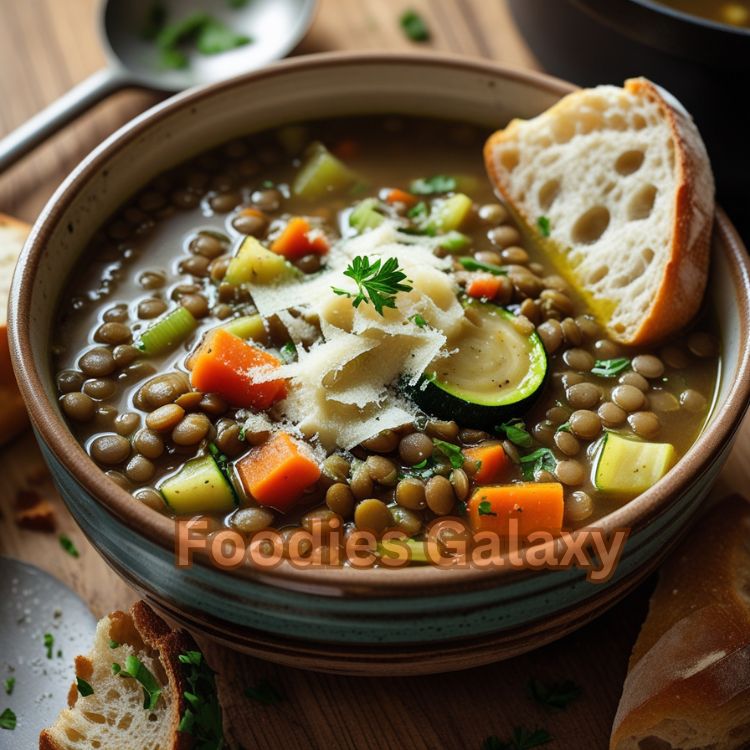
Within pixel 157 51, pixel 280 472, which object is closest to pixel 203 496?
pixel 280 472

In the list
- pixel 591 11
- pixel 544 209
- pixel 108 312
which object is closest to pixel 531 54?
pixel 591 11

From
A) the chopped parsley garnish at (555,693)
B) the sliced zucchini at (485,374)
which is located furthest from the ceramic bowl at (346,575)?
the sliced zucchini at (485,374)

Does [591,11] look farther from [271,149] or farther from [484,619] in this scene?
[484,619]

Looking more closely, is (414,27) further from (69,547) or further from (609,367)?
(69,547)

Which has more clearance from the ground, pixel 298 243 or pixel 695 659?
pixel 298 243

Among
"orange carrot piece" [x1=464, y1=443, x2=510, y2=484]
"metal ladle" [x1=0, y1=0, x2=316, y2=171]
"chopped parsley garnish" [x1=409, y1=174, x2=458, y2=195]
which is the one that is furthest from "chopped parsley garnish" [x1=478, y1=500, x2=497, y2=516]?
"metal ladle" [x1=0, y1=0, x2=316, y2=171]

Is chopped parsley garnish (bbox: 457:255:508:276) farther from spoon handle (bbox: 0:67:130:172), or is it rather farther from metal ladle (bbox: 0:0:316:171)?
spoon handle (bbox: 0:67:130:172)
